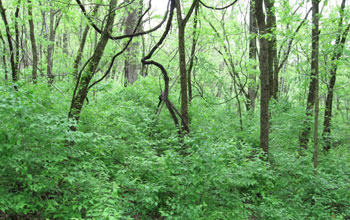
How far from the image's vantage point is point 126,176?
4.69 metres

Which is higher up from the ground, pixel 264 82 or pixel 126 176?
pixel 264 82

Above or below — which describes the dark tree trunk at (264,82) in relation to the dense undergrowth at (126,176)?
above

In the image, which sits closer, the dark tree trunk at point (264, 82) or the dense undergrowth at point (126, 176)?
the dense undergrowth at point (126, 176)

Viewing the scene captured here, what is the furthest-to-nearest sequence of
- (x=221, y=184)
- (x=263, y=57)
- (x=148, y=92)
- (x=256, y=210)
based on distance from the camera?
1. (x=148, y=92)
2. (x=263, y=57)
3. (x=256, y=210)
4. (x=221, y=184)

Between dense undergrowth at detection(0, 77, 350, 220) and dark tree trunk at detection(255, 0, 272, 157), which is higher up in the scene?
dark tree trunk at detection(255, 0, 272, 157)

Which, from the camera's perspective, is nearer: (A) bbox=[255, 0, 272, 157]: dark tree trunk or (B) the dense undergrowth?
(B) the dense undergrowth

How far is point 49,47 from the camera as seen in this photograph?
10703mm

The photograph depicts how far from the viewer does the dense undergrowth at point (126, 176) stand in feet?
11.4

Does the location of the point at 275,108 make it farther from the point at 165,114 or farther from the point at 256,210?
the point at 256,210

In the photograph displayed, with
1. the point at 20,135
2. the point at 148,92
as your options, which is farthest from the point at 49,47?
the point at 20,135

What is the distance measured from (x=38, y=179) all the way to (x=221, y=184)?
120 inches

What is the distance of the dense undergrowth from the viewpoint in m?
3.46

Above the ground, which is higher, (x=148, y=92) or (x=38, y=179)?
(x=148, y=92)

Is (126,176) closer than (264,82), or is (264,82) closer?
(126,176)
